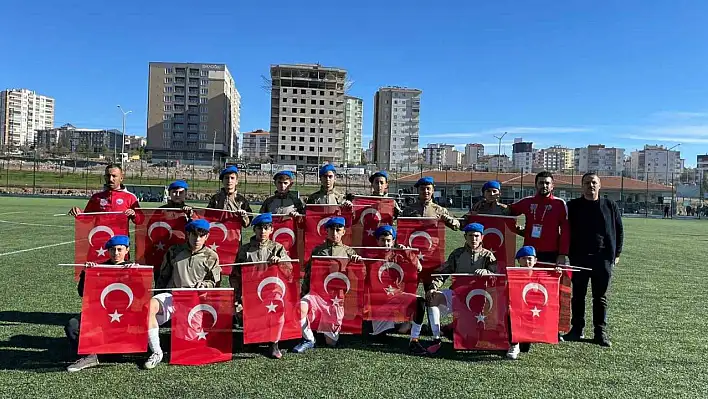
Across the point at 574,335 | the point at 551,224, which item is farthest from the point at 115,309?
the point at 574,335

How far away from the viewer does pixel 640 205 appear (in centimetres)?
5859

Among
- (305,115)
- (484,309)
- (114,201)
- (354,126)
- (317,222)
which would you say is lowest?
(484,309)

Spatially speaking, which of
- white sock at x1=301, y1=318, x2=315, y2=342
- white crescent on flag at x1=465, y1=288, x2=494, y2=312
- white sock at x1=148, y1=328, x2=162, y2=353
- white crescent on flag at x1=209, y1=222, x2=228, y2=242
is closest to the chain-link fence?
white crescent on flag at x1=209, y1=222, x2=228, y2=242

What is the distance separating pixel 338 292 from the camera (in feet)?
21.5

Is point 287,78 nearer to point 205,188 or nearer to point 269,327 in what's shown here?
point 205,188

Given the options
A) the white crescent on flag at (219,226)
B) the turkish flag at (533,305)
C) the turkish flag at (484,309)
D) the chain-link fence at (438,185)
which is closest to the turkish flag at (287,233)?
the white crescent on flag at (219,226)

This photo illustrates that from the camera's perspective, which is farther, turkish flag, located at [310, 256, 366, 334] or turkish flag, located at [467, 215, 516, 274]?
turkish flag, located at [467, 215, 516, 274]

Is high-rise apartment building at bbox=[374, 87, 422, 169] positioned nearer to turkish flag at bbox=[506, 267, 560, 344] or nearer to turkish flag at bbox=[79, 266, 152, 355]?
turkish flag at bbox=[506, 267, 560, 344]

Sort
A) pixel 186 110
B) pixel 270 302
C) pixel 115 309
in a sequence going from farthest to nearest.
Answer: pixel 186 110 → pixel 270 302 → pixel 115 309

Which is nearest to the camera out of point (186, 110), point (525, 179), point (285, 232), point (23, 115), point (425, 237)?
point (425, 237)

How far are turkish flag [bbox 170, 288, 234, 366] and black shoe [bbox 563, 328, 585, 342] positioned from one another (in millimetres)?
4315

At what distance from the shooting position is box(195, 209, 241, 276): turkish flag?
7336 millimetres

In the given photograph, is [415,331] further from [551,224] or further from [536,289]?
[551,224]

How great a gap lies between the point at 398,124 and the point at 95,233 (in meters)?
128
